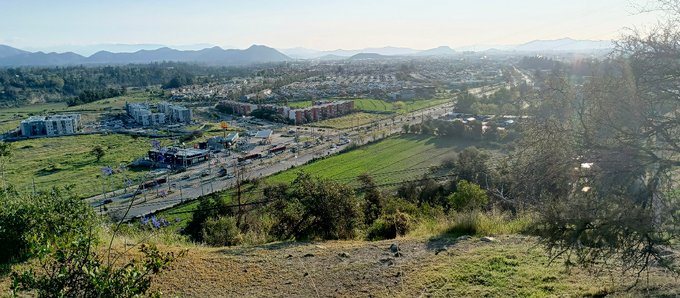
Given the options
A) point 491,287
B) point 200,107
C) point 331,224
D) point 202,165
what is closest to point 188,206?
point 202,165

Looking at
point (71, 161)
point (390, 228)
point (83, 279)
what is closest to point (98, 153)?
point (71, 161)

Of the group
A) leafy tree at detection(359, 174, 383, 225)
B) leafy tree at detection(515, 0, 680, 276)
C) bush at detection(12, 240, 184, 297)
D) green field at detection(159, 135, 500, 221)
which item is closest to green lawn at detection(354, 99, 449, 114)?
green field at detection(159, 135, 500, 221)

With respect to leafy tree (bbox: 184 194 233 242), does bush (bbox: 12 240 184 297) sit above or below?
above

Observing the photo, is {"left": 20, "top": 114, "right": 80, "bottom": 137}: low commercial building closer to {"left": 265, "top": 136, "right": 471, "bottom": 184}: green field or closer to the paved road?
the paved road

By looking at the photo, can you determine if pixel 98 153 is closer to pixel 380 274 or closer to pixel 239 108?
pixel 239 108

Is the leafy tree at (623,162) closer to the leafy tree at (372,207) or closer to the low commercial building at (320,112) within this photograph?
the leafy tree at (372,207)

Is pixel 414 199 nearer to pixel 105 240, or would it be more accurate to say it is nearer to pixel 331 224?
pixel 331 224
